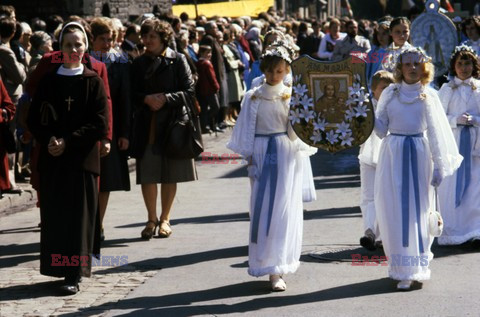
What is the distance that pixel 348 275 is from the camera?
30.5 feet

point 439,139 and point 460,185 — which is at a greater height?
point 439,139

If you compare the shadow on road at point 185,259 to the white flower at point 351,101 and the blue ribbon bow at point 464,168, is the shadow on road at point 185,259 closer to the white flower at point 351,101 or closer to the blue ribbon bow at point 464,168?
the blue ribbon bow at point 464,168

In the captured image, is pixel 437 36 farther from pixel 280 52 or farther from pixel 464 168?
pixel 280 52

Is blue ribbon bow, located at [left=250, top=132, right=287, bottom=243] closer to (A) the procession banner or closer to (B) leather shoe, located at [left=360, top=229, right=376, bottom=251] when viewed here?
(B) leather shoe, located at [left=360, top=229, right=376, bottom=251]

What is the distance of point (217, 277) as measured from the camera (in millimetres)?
9344

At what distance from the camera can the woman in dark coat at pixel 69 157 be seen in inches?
349

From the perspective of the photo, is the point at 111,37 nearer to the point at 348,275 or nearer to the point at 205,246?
the point at 205,246

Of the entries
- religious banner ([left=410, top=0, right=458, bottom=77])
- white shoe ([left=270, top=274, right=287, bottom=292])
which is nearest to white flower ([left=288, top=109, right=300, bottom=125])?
white shoe ([left=270, top=274, right=287, bottom=292])

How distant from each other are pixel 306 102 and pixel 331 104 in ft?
0.59

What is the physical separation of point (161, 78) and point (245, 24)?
1852 cm

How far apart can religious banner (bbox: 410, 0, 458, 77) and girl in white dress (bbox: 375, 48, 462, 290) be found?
470 centimetres

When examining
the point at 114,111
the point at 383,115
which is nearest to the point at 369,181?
the point at 383,115

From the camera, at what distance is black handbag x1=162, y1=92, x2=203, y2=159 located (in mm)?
11219

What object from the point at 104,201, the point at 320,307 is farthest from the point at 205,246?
the point at 320,307
